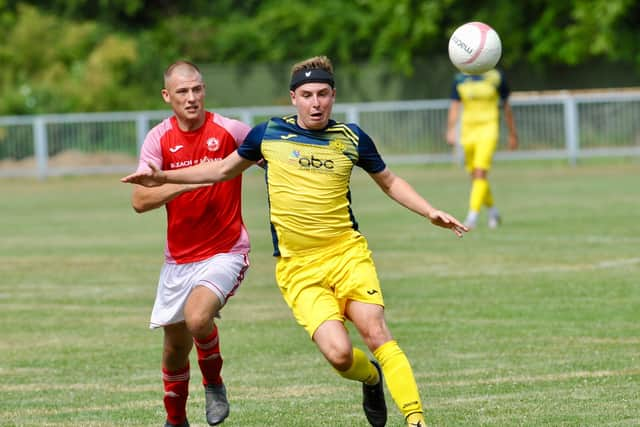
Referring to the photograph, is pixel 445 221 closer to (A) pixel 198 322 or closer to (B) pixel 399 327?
(A) pixel 198 322

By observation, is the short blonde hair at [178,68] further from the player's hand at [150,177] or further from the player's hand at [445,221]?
the player's hand at [445,221]

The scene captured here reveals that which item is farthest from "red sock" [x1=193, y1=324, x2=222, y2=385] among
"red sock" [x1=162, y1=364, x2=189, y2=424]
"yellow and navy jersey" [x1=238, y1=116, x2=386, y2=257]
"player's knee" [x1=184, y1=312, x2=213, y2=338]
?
"yellow and navy jersey" [x1=238, y1=116, x2=386, y2=257]

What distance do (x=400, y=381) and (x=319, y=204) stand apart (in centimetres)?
109

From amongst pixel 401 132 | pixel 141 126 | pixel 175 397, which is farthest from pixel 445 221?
pixel 141 126

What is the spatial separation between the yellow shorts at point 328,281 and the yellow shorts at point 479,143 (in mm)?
10720

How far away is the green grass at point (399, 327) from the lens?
791 centimetres

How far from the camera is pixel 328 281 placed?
7.14 metres

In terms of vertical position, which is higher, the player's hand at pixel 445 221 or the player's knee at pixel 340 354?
the player's hand at pixel 445 221

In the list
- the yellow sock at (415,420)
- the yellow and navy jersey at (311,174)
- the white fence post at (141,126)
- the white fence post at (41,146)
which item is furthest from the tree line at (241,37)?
the yellow sock at (415,420)

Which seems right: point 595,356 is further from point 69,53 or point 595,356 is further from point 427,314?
point 69,53

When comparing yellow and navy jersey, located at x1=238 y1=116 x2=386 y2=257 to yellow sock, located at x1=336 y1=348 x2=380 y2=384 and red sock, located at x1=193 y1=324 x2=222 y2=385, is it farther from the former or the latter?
red sock, located at x1=193 y1=324 x2=222 y2=385

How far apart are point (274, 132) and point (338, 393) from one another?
1957 mm

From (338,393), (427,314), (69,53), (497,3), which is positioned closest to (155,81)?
(69,53)

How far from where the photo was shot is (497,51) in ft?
34.3
